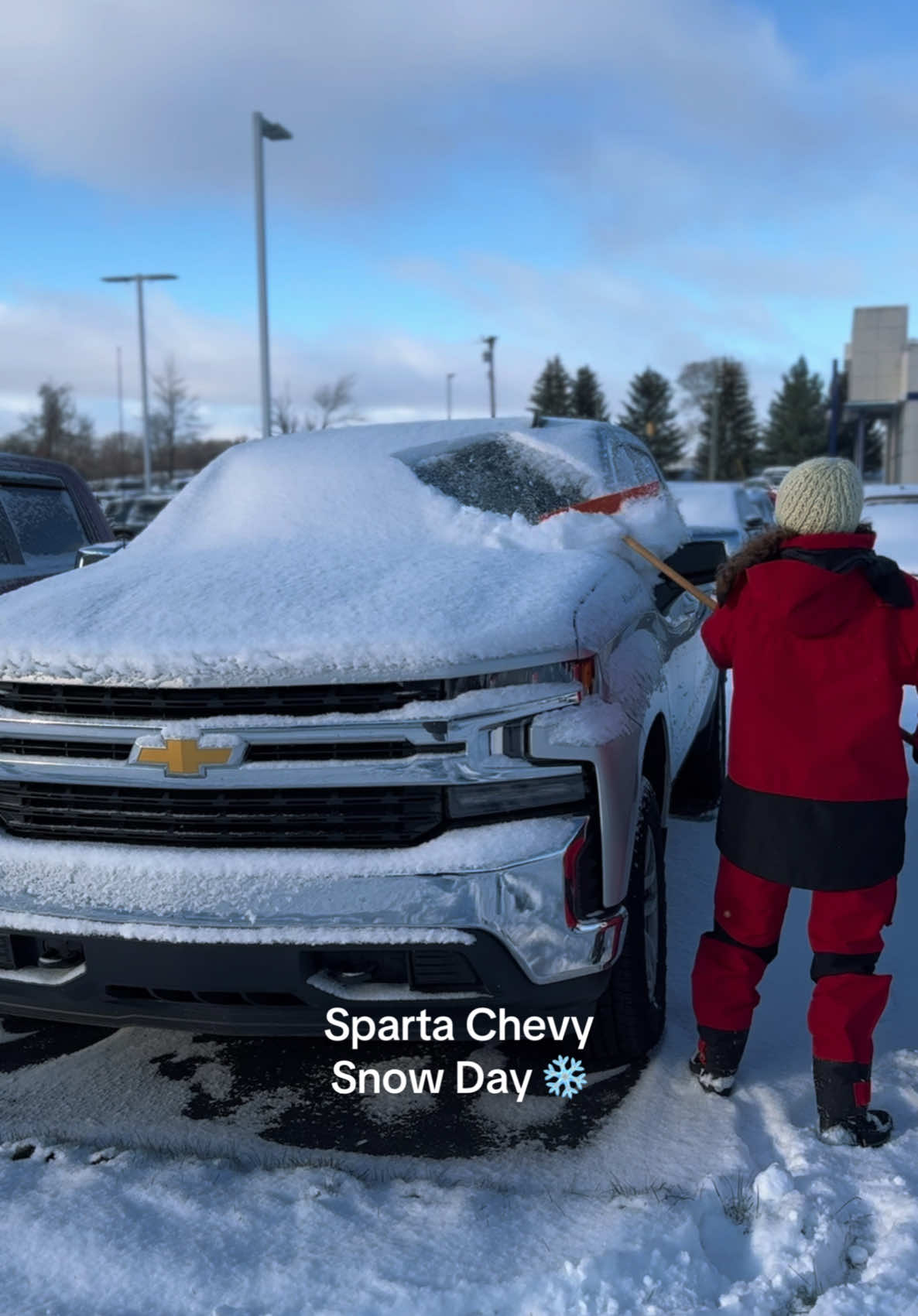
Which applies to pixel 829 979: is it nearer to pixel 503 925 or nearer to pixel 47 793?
pixel 503 925

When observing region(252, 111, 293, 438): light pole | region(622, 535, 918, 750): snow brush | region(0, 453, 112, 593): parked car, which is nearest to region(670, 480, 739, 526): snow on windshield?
region(252, 111, 293, 438): light pole

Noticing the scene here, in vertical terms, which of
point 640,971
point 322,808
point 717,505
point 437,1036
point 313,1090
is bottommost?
point 313,1090

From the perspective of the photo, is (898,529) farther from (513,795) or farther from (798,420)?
(798,420)

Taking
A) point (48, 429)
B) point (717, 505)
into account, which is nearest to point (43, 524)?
point (717, 505)

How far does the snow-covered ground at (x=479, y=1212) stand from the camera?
2.18 metres

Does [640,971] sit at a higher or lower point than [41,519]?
lower

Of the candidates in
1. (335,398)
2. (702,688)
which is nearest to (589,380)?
(335,398)

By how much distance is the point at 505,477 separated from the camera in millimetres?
4082

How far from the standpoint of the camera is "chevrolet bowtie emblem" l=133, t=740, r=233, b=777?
100 inches

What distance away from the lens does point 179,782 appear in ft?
8.43

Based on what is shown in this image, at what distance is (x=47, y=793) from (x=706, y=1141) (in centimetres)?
173

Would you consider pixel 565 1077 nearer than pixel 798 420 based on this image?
Yes

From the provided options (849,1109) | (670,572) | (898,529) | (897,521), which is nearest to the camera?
(849,1109)

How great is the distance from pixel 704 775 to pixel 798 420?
88.3 m
